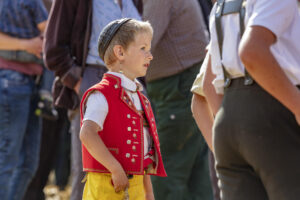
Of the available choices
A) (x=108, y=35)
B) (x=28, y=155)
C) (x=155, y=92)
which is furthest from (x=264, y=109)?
(x=28, y=155)

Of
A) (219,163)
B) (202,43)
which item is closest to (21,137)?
(202,43)

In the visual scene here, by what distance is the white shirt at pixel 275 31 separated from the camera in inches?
85.7

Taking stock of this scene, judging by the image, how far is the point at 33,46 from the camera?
4617 mm

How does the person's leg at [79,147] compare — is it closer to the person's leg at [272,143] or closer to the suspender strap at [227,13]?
the suspender strap at [227,13]

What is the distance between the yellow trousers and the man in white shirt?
2.62 feet

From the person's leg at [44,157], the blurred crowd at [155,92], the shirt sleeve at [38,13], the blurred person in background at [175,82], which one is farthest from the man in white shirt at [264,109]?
the person's leg at [44,157]

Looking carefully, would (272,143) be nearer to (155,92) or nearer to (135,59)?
(135,59)

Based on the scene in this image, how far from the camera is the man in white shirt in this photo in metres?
2.17

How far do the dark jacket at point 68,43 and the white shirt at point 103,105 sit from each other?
91 centimetres

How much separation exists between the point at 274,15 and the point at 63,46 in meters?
2.11

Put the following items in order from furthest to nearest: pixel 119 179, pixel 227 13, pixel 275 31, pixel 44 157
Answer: pixel 44 157 → pixel 119 179 → pixel 227 13 → pixel 275 31

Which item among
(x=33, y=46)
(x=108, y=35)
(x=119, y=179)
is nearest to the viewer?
Answer: (x=119, y=179)

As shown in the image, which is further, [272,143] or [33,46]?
[33,46]

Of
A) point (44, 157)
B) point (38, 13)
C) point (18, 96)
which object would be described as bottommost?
point (44, 157)
